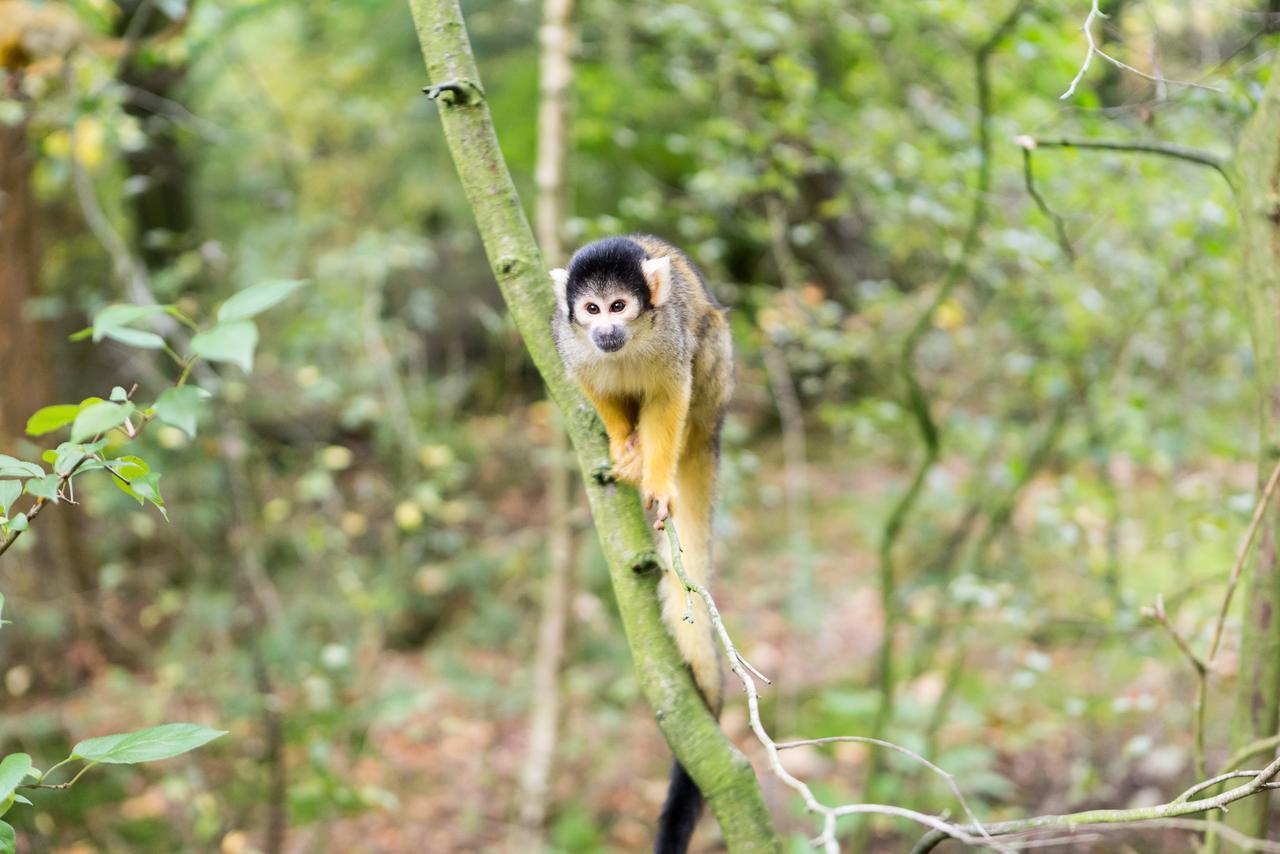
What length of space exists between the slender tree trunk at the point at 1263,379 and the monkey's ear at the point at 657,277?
1.45 m

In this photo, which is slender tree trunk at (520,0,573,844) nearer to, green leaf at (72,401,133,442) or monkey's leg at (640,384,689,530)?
monkey's leg at (640,384,689,530)

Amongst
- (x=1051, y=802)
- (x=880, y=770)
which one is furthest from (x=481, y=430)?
(x=1051, y=802)

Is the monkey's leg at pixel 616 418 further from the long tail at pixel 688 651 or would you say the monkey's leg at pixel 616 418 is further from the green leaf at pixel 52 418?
the green leaf at pixel 52 418

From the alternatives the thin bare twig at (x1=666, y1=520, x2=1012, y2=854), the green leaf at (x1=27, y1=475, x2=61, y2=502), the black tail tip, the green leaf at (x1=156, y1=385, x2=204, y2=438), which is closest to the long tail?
the black tail tip

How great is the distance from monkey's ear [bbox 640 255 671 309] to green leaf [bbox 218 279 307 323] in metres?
1.54

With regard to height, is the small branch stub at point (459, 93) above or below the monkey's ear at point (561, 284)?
above

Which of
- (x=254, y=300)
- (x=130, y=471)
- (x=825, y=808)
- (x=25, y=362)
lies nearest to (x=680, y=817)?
(x=825, y=808)

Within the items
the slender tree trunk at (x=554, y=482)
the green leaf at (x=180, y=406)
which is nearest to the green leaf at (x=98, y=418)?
the green leaf at (x=180, y=406)

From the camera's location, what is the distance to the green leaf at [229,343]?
132 centimetres

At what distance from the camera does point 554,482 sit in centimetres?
481

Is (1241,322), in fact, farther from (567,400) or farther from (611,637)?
(611,637)

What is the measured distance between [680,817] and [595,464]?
96 centimetres

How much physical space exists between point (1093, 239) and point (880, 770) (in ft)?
9.76

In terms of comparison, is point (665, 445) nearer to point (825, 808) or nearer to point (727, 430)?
point (825, 808)
